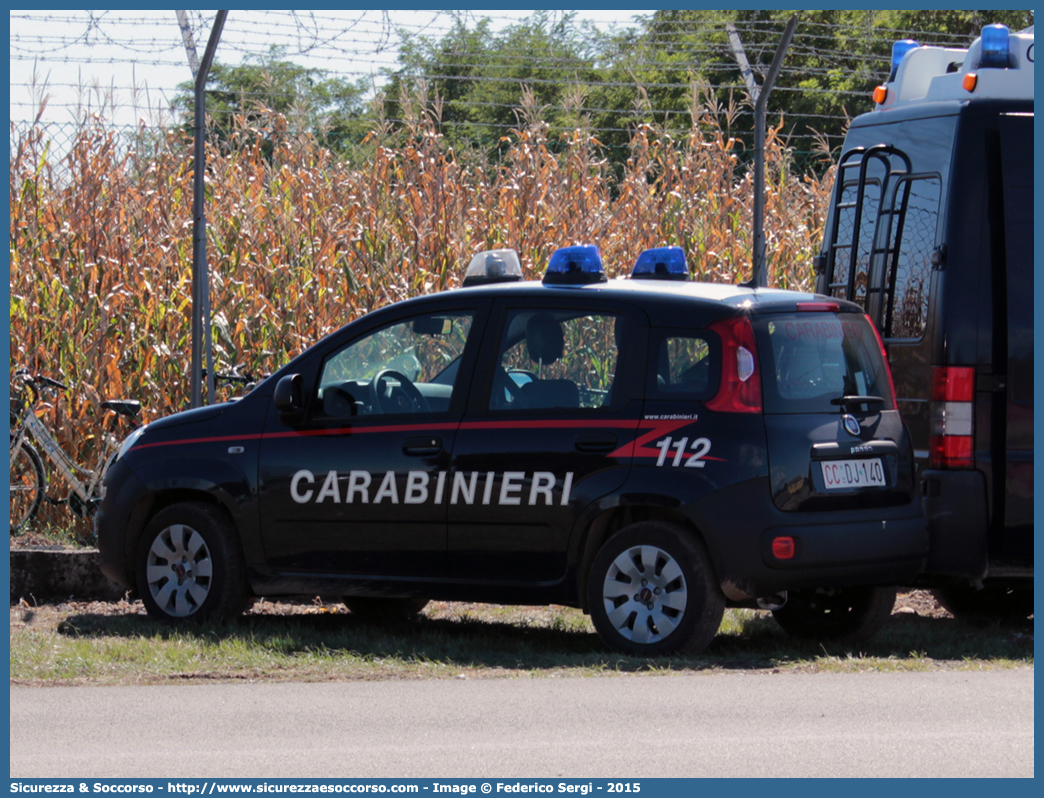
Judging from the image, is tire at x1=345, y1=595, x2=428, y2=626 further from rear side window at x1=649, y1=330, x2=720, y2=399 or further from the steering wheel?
rear side window at x1=649, y1=330, x2=720, y2=399

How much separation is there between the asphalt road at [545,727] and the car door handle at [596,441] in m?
1.14

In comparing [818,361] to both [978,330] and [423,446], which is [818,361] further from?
[423,446]

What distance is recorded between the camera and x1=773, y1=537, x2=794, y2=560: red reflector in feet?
23.8

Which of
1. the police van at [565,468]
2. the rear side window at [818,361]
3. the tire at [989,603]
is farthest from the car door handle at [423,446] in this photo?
the tire at [989,603]

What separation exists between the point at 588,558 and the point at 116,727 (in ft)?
8.01

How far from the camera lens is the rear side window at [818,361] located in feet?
24.3

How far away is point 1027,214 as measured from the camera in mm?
8125

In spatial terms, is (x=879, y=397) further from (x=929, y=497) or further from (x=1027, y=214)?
(x=1027, y=214)

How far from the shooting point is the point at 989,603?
9.49 meters

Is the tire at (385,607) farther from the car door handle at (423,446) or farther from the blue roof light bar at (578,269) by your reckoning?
the blue roof light bar at (578,269)

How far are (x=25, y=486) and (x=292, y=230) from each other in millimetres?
3185

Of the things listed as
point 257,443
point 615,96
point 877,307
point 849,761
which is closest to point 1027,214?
point 877,307

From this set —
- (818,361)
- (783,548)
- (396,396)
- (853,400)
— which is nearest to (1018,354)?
(853,400)

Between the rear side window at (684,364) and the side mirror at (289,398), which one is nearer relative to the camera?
the rear side window at (684,364)
